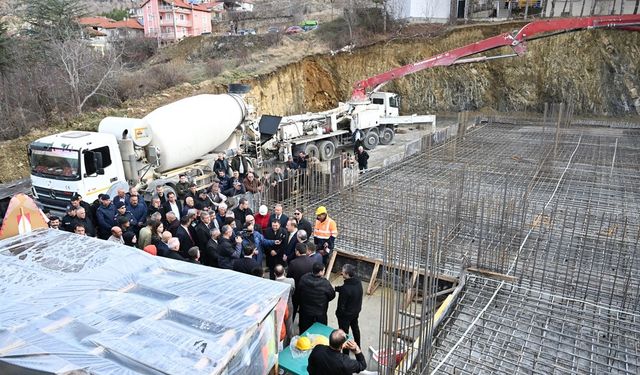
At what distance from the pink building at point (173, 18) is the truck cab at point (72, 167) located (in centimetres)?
3862

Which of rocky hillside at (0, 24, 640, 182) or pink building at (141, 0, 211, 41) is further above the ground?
pink building at (141, 0, 211, 41)

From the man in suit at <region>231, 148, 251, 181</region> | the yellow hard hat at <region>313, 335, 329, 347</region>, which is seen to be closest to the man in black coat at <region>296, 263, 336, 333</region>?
the yellow hard hat at <region>313, 335, 329, 347</region>

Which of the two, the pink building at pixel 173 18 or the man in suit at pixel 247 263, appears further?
the pink building at pixel 173 18

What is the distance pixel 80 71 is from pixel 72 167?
35.4 ft

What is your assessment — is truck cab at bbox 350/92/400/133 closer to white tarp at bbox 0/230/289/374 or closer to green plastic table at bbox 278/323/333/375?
green plastic table at bbox 278/323/333/375

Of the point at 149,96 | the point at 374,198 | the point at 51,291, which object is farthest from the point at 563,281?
the point at 149,96

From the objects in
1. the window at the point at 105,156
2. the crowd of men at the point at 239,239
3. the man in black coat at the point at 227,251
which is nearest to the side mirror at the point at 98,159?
the window at the point at 105,156

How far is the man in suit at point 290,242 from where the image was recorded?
19.5 feet

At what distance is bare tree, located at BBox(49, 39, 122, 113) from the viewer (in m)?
15.6

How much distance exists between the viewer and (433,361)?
4.30 metres

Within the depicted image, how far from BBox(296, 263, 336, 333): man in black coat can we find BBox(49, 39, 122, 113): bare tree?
45.4ft

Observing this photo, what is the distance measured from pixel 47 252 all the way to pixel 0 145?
35.3 ft

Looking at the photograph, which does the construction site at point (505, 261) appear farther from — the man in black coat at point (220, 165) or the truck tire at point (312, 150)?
the truck tire at point (312, 150)

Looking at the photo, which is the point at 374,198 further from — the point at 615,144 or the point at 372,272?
the point at 615,144
